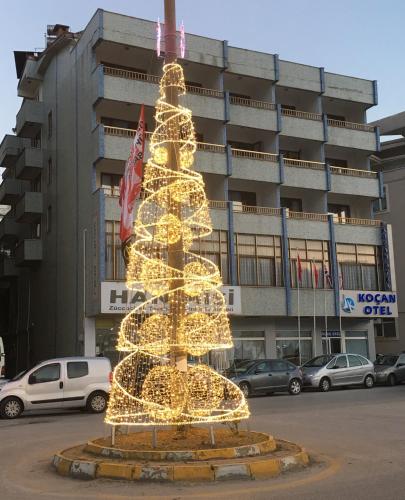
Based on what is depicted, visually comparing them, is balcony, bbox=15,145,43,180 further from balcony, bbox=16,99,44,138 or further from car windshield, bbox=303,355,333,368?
car windshield, bbox=303,355,333,368

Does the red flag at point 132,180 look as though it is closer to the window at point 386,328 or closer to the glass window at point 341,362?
the glass window at point 341,362

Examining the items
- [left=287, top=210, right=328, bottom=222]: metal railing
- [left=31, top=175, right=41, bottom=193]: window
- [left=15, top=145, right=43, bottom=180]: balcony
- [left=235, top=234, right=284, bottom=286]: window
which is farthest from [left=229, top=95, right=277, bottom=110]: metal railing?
Result: [left=31, top=175, right=41, bottom=193]: window

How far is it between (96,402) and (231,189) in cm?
1911

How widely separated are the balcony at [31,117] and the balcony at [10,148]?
76cm

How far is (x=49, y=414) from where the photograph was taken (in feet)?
64.1

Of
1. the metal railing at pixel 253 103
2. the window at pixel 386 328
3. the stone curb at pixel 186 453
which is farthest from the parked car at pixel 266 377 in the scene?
the window at pixel 386 328

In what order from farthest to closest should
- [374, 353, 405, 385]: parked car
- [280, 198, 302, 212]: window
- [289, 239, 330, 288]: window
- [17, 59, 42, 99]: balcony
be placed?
[17, 59, 42, 99]: balcony, [280, 198, 302, 212]: window, [289, 239, 330, 288]: window, [374, 353, 405, 385]: parked car

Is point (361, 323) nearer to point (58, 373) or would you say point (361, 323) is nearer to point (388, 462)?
point (58, 373)

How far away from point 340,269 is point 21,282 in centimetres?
2234

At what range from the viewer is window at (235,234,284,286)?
33406 millimetres

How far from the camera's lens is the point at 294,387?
25.8 meters

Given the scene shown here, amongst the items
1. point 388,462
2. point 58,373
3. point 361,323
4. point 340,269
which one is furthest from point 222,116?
point 388,462

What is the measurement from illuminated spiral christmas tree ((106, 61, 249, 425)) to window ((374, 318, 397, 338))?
3539cm

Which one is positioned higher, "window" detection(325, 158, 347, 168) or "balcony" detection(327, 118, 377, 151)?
"balcony" detection(327, 118, 377, 151)
